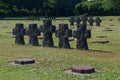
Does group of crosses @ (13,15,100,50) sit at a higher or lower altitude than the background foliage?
higher

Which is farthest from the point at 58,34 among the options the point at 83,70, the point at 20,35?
the point at 83,70

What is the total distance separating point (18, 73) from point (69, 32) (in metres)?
9.19

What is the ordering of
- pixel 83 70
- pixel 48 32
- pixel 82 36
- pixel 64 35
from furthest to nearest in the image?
pixel 48 32 < pixel 64 35 < pixel 82 36 < pixel 83 70

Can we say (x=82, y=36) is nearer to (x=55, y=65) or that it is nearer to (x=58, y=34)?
(x=58, y=34)

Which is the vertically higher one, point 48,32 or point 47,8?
point 48,32

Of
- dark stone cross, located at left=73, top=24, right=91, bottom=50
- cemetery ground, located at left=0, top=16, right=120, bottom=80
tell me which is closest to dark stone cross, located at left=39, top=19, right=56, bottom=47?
dark stone cross, located at left=73, top=24, right=91, bottom=50

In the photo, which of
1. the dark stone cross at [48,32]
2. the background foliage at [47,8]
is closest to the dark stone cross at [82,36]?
the dark stone cross at [48,32]

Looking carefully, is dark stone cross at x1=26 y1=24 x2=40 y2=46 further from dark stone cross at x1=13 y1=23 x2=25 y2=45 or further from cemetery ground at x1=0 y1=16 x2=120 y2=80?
cemetery ground at x1=0 y1=16 x2=120 y2=80

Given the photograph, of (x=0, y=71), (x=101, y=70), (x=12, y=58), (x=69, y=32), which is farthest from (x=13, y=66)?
(x=69, y=32)

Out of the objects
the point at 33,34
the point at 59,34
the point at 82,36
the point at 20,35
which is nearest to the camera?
the point at 82,36

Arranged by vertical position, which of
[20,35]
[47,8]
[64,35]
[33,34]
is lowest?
[47,8]

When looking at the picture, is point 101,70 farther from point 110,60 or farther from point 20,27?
point 20,27

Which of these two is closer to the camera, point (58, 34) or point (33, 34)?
point (58, 34)

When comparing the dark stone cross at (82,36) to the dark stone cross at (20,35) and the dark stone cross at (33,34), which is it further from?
the dark stone cross at (20,35)
